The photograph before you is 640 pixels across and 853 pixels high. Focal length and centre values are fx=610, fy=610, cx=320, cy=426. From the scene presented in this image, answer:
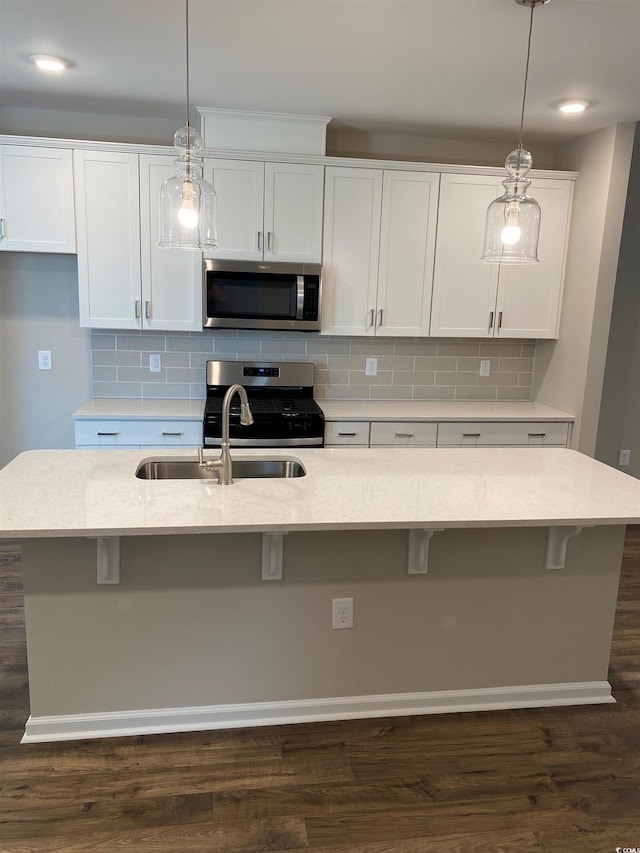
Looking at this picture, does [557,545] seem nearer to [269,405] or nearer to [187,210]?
[187,210]

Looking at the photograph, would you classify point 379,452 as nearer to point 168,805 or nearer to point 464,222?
point 168,805

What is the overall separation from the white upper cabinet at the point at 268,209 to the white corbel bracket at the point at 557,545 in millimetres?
2181

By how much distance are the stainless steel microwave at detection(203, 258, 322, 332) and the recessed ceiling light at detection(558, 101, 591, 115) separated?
60.3 inches

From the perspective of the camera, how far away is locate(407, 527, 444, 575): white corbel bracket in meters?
2.16

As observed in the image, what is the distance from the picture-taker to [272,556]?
6.91ft

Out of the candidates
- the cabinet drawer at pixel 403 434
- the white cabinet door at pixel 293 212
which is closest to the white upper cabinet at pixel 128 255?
the white cabinet door at pixel 293 212

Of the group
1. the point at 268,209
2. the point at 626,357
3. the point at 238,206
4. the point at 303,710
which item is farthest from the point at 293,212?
the point at 303,710

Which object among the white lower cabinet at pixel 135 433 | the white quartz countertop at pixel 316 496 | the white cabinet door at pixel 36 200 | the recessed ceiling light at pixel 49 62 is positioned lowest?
the white lower cabinet at pixel 135 433

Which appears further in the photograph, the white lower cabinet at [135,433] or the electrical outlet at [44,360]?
the electrical outlet at [44,360]

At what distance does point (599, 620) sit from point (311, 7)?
2563 mm

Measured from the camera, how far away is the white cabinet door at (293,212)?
356 centimetres

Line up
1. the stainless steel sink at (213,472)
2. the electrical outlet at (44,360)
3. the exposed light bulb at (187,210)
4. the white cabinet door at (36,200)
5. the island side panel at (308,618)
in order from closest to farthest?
1. the exposed light bulb at (187,210)
2. the island side panel at (308,618)
3. the stainless steel sink at (213,472)
4. the white cabinet door at (36,200)
5. the electrical outlet at (44,360)

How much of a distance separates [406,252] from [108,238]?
1.77 m

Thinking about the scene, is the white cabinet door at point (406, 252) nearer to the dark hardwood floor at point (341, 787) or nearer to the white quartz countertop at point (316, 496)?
the white quartz countertop at point (316, 496)
